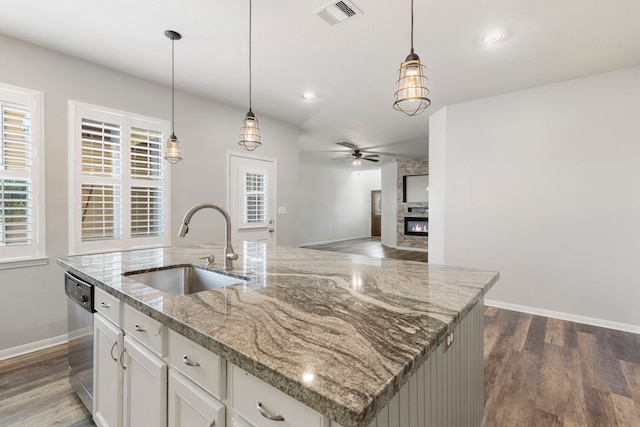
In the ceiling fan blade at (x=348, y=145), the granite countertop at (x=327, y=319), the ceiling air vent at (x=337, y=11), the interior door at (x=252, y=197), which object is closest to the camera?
the granite countertop at (x=327, y=319)

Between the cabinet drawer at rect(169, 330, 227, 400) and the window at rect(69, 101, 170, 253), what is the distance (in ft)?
8.60

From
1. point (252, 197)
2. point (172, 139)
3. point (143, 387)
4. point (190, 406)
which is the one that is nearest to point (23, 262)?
point (172, 139)

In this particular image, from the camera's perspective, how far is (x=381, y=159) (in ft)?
27.9

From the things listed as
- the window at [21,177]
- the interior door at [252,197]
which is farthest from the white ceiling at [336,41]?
the interior door at [252,197]

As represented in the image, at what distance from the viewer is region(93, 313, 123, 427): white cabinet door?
1.42m

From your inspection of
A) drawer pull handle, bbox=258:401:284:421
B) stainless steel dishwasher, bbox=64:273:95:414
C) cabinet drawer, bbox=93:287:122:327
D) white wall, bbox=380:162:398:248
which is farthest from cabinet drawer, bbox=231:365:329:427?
white wall, bbox=380:162:398:248

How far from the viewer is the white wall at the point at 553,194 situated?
3.10 metres

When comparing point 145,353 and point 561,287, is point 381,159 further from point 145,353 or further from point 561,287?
point 145,353

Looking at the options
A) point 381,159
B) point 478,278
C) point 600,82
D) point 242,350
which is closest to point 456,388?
point 478,278

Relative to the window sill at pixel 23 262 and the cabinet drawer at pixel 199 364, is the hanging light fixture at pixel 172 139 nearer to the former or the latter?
the window sill at pixel 23 262

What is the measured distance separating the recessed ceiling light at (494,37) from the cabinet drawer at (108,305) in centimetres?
324

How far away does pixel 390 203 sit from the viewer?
30.0 feet

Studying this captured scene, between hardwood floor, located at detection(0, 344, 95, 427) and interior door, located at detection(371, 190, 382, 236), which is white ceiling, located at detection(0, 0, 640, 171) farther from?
interior door, located at detection(371, 190, 382, 236)

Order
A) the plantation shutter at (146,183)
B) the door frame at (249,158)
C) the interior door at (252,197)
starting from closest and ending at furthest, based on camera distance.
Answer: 1. the plantation shutter at (146,183)
2. the door frame at (249,158)
3. the interior door at (252,197)
